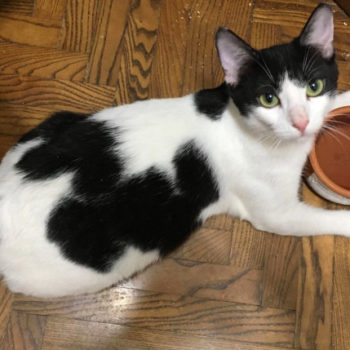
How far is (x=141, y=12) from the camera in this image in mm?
1412

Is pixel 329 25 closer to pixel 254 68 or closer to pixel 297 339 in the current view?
pixel 254 68

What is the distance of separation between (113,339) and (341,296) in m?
0.67

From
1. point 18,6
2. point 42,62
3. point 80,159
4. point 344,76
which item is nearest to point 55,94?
point 42,62

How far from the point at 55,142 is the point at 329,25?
66 cm

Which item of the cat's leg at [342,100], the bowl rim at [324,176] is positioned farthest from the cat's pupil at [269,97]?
the cat's leg at [342,100]

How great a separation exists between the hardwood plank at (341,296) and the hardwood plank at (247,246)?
0.22 m

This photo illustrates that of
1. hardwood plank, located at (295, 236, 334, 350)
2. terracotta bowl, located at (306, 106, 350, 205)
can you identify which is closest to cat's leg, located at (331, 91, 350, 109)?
terracotta bowl, located at (306, 106, 350, 205)

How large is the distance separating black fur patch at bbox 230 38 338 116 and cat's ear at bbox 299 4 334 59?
0.01 m

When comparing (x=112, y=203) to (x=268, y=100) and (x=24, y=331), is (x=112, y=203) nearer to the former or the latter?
(x=268, y=100)

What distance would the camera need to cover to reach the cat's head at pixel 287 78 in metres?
0.83

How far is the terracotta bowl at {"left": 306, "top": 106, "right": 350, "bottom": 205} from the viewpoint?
113cm

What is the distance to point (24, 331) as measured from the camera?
1176 millimetres

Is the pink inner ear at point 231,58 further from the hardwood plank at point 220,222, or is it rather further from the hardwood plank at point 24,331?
the hardwood plank at point 24,331

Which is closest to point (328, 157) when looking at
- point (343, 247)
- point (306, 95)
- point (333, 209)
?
Result: point (333, 209)
